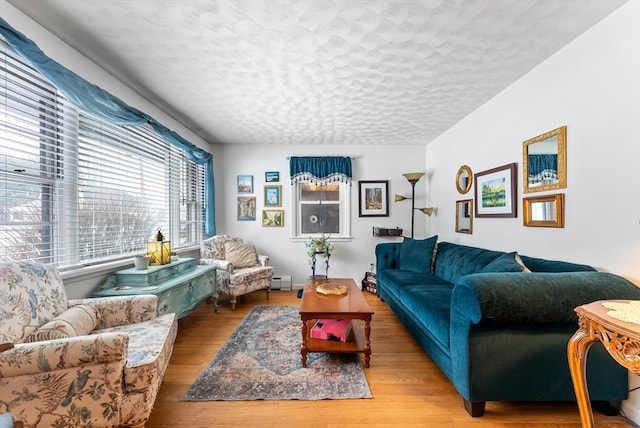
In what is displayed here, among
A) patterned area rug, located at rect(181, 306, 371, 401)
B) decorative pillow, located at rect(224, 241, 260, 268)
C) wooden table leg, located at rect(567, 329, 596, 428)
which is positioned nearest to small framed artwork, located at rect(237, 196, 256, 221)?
decorative pillow, located at rect(224, 241, 260, 268)

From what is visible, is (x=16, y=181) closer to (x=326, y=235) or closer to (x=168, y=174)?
(x=168, y=174)

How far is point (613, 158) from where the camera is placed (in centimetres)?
155

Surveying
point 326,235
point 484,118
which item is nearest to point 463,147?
point 484,118

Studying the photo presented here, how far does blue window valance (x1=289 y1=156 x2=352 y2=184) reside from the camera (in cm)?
412

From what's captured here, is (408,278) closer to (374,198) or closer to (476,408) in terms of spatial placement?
(476,408)

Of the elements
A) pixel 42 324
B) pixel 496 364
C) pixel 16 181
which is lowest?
pixel 496 364

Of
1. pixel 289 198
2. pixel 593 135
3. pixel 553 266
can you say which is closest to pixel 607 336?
pixel 553 266

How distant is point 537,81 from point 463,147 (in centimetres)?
113

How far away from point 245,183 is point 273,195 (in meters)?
0.50

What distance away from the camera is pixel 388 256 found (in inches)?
137

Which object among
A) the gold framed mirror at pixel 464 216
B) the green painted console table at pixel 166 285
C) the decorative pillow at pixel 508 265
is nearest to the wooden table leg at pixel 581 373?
the decorative pillow at pixel 508 265

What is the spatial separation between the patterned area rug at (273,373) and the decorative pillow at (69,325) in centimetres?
75

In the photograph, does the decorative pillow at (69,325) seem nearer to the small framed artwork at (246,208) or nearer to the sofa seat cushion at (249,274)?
the sofa seat cushion at (249,274)

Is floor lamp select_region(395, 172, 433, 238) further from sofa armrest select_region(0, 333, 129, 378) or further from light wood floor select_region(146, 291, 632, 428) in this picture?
sofa armrest select_region(0, 333, 129, 378)
